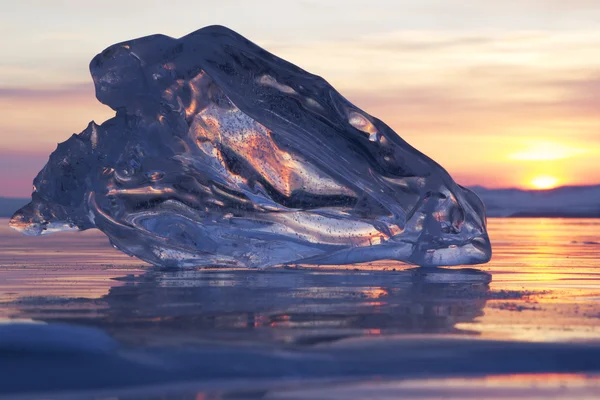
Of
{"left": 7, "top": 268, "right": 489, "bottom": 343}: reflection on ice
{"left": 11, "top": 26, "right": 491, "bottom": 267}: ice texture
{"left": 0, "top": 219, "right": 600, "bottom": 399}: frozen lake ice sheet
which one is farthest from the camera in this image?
{"left": 11, "top": 26, "right": 491, "bottom": 267}: ice texture

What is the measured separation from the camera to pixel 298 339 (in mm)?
5332

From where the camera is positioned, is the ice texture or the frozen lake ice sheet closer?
the frozen lake ice sheet

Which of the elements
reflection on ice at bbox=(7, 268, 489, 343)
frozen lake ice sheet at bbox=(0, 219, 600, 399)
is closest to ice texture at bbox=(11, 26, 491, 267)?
reflection on ice at bbox=(7, 268, 489, 343)

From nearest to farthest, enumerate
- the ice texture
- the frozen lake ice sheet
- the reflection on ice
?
the frozen lake ice sheet
the reflection on ice
the ice texture

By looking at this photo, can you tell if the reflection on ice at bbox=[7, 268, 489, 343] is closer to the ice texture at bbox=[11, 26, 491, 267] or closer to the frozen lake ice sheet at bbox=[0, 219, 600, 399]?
the frozen lake ice sheet at bbox=[0, 219, 600, 399]

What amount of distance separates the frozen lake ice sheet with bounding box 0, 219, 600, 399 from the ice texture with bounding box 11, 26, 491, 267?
1.57m

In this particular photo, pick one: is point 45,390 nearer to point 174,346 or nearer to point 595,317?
point 174,346

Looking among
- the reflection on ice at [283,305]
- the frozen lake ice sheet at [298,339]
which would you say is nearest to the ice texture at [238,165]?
the reflection on ice at [283,305]

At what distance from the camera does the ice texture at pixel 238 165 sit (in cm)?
1024

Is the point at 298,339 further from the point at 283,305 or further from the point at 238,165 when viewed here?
the point at 238,165

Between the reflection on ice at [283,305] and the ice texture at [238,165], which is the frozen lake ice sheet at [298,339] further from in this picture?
the ice texture at [238,165]

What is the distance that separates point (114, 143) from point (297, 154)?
197cm

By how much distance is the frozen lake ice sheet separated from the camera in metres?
4.38

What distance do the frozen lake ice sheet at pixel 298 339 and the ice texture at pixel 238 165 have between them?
1.57 m
